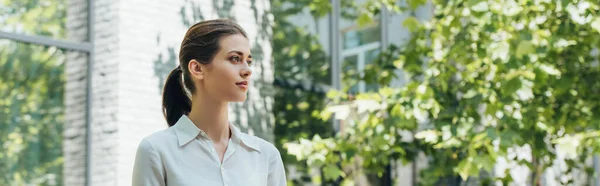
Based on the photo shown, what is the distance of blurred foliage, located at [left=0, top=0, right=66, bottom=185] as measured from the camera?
211 inches

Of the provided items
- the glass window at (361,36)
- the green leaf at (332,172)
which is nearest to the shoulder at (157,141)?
the green leaf at (332,172)

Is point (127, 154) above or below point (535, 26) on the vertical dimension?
below

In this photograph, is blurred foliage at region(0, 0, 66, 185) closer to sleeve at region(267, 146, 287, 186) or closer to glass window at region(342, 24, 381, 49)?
glass window at region(342, 24, 381, 49)

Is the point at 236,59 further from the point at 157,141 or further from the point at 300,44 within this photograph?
the point at 300,44

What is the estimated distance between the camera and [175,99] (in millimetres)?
2115

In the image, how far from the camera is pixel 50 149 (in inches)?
220

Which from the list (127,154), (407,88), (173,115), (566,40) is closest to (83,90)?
(127,154)

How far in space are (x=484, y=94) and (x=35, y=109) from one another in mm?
2980

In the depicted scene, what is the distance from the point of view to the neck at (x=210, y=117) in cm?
198

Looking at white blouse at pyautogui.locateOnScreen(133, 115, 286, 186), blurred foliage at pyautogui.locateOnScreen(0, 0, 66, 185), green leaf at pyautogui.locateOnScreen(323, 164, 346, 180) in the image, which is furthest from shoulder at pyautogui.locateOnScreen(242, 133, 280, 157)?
green leaf at pyautogui.locateOnScreen(323, 164, 346, 180)

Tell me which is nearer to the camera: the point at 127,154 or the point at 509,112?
the point at 127,154

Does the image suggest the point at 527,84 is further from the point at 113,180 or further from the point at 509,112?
the point at 113,180

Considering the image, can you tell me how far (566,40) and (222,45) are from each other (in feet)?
16.2

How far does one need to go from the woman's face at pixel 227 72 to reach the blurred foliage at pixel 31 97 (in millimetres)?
3671
